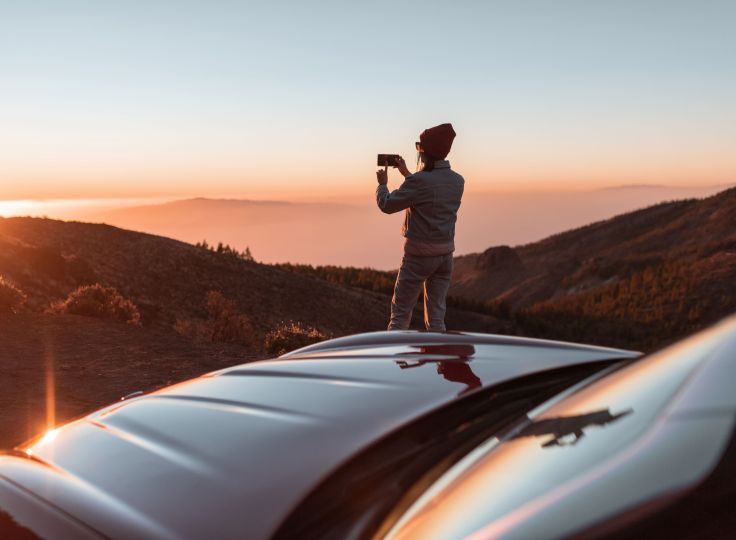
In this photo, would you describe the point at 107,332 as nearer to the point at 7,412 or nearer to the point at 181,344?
the point at 181,344

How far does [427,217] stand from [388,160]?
2.50 ft

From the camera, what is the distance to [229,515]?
1425mm

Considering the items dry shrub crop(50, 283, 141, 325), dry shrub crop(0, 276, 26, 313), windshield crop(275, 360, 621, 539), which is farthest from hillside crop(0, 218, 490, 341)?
windshield crop(275, 360, 621, 539)

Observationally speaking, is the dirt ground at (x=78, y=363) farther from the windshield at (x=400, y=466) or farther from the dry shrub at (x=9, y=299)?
the windshield at (x=400, y=466)

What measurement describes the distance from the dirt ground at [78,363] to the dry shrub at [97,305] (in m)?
0.62

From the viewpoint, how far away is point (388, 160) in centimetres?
716

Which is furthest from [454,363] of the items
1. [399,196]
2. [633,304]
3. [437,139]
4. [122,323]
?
[633,304]

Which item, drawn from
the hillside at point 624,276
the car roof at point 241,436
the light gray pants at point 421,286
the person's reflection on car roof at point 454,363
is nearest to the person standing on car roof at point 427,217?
the light gray pants at point 421,286

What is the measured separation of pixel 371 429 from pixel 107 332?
29.4 feet

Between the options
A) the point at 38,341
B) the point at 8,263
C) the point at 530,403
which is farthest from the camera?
the point at 8,263

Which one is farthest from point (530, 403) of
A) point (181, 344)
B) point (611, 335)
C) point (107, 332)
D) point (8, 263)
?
point (611, 335)

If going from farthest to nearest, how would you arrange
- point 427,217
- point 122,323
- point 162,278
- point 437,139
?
point 162,278, point 122,323, point 427,217, point 437,139

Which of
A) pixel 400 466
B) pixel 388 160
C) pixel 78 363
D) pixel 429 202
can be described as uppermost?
pixel 388 160

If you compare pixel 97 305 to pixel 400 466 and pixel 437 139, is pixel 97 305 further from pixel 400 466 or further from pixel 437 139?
pixel 400 466
